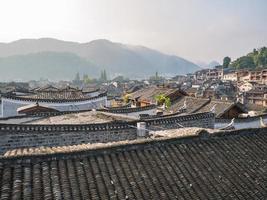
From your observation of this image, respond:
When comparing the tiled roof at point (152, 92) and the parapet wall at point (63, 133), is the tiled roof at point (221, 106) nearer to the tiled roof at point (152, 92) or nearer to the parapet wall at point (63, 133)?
the tiled roof at point (152, 92)

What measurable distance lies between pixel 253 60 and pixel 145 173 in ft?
426

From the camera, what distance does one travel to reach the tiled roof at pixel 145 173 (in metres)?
8.02

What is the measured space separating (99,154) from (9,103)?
68.4 feet

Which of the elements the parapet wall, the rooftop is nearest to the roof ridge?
the parapet wall

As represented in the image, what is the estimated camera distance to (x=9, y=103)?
2820cm

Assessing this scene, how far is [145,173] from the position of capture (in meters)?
9.22

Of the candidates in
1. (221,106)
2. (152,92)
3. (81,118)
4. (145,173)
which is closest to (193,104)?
(221,106)

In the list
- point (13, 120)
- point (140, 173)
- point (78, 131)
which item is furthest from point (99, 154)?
point (13, 120)

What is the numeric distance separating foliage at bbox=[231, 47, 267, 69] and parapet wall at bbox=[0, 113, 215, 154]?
11559 cm

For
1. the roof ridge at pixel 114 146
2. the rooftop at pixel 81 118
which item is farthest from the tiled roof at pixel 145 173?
the rooftop at pixel 81 118

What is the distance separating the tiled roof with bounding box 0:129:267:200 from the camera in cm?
802

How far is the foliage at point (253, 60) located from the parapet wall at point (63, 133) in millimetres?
115586

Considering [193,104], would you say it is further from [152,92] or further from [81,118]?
[81,118]

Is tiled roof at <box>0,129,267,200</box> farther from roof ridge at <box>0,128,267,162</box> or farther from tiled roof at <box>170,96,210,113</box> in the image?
tiled roof at <box>170,96,210,113</box>
